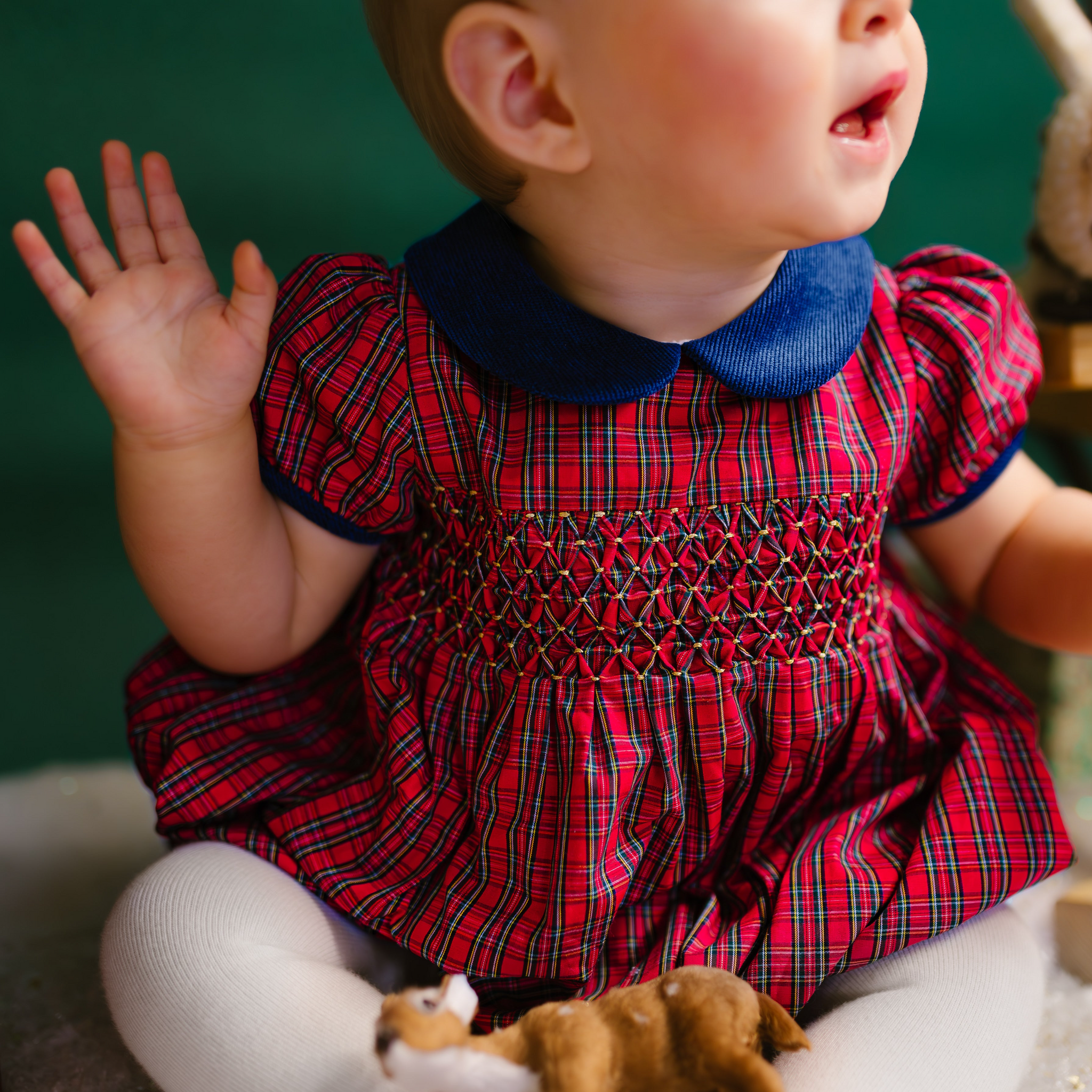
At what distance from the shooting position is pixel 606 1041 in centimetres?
47

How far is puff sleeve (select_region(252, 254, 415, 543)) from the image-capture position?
0.63 meters

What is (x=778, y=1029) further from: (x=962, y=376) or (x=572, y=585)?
(x=962, y=376)

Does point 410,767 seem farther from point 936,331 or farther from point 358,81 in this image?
point 358,81

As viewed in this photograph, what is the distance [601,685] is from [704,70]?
327mm

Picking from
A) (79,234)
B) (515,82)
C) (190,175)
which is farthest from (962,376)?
(190,175)

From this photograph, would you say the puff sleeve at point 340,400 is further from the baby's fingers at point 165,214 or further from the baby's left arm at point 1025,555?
the baby's left arm at point 1025,555

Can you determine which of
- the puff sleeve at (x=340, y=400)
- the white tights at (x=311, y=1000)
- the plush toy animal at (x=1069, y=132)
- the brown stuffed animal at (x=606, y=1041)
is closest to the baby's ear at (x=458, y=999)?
the brown stuffed animal at (x=606, y=1041)

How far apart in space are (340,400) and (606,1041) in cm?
38

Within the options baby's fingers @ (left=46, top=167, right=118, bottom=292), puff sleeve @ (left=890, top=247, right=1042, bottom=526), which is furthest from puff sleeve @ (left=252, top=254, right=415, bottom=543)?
puff sleeve @ (left=890, top=247, right=1042, bottom=526)

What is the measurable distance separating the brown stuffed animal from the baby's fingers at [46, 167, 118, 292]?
0.44m

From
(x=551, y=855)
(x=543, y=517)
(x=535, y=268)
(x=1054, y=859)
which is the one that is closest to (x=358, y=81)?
(x=535, y=268)

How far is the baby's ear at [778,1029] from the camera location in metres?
0.50

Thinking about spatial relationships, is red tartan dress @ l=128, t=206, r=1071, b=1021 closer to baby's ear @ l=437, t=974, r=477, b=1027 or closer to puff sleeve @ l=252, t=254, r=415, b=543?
puff sleeve @ l=252, t=254, r=415, b=543

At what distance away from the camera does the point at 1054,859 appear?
0.64m
